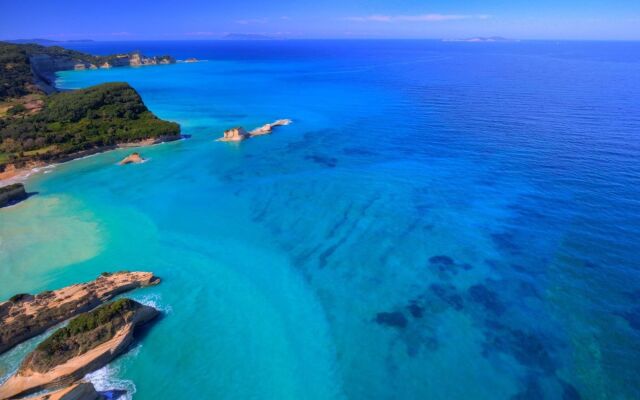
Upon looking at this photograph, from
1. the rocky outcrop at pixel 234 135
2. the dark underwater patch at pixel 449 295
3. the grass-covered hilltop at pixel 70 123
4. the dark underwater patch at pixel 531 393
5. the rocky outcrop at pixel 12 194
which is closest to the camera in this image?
the dark underwater patch at pixel 531 393

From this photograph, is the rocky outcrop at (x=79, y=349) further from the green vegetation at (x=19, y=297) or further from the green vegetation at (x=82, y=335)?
the green vegetation at (x=19, y=297)

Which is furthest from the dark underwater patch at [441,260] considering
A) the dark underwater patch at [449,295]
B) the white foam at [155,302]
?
the white foam at [155,302]

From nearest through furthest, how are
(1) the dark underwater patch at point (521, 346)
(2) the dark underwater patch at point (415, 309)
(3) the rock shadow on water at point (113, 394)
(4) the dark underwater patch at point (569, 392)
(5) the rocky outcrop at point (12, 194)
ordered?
(4) the dark underwater patch at point (569, 392) → (3) the rock shadow on water at point (113, 394) → (1) the dark underwater patch at point (521, 346) → (2) the dark underwater patch at point (415, 309) → (5) the rocky outcrop at point (12, 194)

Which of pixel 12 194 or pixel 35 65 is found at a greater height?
pixel 35 65

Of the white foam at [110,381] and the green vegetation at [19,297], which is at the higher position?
the green vegetation at [19,297]

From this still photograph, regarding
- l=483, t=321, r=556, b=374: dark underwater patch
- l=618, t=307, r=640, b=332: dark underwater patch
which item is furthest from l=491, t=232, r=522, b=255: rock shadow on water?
l=483, t=321, r=556, b=374: dark underwater patch

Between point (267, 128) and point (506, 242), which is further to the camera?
point (267, 128)

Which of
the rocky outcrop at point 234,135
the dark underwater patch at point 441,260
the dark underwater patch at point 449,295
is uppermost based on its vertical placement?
the rocky outcrop at point 234,135

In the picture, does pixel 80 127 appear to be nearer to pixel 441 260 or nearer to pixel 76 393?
pixel 76 393

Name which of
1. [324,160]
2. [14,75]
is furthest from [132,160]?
[14,75]
